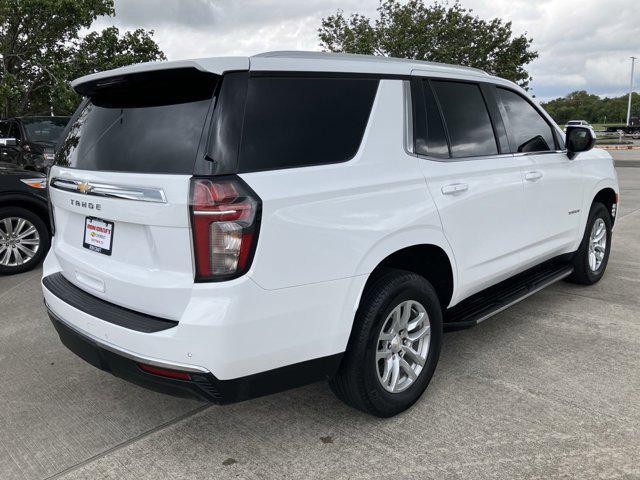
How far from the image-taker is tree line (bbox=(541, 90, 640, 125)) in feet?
283

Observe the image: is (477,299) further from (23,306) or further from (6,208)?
(6,208)

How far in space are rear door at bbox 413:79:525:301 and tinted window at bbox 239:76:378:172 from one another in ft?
1.65

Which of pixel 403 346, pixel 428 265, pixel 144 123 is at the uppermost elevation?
pixel 144 123

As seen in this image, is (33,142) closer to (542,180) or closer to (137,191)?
(137,191)

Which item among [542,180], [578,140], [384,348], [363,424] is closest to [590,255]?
[578,140]

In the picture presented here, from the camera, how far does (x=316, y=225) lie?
233cm

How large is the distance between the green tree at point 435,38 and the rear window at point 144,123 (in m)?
20.5

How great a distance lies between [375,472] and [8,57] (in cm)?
1832

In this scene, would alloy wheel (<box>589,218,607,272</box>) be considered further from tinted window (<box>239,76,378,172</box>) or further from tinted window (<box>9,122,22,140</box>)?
tinted window (<box>9,122,22,140</box>)

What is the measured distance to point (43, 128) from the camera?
9.66 m

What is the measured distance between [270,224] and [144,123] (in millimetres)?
824

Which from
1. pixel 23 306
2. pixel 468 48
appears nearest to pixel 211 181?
pixel 23 306

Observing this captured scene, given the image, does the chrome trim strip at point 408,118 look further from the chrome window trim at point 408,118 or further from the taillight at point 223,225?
the taillight at point 223,225

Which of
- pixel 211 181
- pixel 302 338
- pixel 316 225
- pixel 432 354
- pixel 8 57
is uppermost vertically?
pixel 8 57
